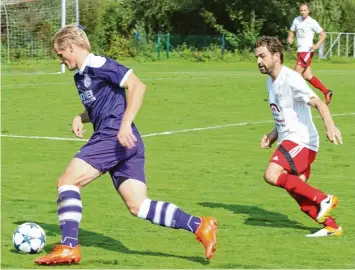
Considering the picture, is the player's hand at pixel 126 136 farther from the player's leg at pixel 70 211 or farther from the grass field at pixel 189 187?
the grass field at pixel 189 187

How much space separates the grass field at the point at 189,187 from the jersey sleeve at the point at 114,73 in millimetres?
1422

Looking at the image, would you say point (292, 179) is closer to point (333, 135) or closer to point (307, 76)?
point (333, 135)

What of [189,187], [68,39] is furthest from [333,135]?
[189,187]

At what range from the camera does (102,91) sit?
7.80 metres

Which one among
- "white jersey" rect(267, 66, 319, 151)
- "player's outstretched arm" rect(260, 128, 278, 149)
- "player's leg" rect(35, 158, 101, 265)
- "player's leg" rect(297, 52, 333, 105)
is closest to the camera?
"player's leg" rect(35, 158, 101, 265)

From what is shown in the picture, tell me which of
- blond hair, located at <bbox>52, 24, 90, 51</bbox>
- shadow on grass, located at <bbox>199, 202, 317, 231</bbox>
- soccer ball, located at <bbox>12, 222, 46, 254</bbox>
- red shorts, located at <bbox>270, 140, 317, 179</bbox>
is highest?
blond hair, located at <bbox>52, 24, 90, 51</bbox>

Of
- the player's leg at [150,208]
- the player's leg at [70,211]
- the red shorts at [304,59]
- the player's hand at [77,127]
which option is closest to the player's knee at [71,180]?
the player's leg at [70,211]

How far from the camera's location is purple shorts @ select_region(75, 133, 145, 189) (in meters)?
7.71

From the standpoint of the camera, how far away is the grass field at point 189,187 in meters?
8.01

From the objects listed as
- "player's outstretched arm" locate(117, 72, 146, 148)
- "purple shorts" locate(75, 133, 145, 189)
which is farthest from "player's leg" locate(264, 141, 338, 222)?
"player's outstretched arm" locate(117, 72, 146, 148)

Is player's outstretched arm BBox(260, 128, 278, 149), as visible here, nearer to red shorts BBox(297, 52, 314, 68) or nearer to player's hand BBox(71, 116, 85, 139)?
player's hand BBox(71, 116, 85, 139)

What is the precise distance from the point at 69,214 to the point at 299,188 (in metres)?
2.30

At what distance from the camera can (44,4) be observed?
33.7 meters

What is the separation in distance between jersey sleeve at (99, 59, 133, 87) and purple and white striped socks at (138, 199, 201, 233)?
1000 millimetres
